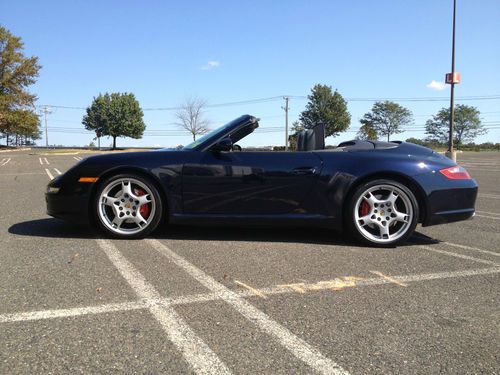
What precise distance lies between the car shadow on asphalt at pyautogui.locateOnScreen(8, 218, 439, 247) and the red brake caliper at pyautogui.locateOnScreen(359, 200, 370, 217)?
305mm

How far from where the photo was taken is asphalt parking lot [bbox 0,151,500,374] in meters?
1.89

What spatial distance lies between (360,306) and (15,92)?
5226 centimetres

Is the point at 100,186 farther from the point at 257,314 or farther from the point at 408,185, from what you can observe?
the point at 408,185

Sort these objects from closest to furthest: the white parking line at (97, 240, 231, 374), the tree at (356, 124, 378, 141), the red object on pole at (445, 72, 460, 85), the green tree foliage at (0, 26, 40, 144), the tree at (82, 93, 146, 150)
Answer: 1. the white parking line at (97, 240, 231, 374)
2. the red object on pole at (445, 72, 460, 85)
3. the green tree foliage at (0, 26, 40, 144)
4. the tree at (356, 124, 378, 141)
5. the tree at (82, 93, 146, 150)

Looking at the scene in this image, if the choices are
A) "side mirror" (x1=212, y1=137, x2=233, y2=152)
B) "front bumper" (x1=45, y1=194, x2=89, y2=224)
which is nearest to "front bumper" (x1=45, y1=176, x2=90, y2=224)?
"front bumper" (x1=45, y1=194, x2=89, y2=224)

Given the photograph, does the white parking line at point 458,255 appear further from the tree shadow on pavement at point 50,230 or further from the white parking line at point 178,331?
the tree shadow on pavement at point 50,230

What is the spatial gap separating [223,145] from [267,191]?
609mm

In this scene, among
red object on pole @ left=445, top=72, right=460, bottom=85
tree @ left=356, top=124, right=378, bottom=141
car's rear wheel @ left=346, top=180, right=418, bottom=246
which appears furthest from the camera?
tree @ left=356, top=124, right=378, bottom=141

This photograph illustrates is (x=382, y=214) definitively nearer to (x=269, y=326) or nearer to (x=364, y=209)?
(x=364, y=209)

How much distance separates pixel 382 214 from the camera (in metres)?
4.07

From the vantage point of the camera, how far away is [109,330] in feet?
7.07

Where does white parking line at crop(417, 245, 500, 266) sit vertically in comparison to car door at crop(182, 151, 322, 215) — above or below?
below

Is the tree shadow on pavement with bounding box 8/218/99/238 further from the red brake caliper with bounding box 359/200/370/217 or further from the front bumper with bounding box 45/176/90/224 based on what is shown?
the red brake caliper with bounding box 359/200/370/217

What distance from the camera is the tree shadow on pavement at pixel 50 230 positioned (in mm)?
4297
